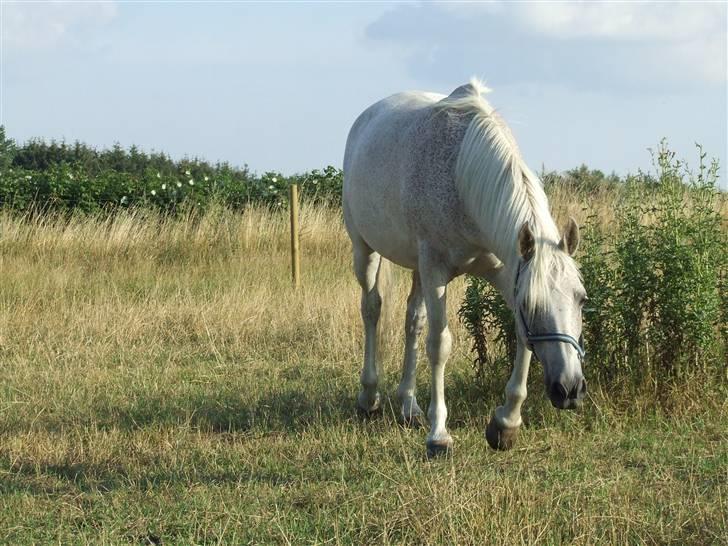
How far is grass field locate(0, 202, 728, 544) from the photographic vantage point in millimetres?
4188

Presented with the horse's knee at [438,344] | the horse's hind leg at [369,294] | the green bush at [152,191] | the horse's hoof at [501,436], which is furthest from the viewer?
the green bush at [152,191]

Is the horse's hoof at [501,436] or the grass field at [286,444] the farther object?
the horse's hoof at [501,436]

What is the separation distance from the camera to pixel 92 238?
50.7ft

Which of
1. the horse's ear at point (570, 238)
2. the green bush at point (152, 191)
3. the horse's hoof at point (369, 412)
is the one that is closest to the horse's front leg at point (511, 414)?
the horse's ear at point (570, 238)

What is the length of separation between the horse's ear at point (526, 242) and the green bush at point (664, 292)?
1.53 metres

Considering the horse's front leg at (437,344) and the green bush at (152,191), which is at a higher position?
the green bush at (152,191)

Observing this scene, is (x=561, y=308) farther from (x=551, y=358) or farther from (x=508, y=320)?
(x=508, y=320)

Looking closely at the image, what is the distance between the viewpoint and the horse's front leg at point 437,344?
219 inches

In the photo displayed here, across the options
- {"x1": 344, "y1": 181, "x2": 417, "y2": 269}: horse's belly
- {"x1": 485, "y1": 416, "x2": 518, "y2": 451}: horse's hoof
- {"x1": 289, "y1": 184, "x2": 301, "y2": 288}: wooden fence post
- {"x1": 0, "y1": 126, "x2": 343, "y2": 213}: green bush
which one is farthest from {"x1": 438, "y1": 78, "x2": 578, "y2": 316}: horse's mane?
{"x1": 0, "y1": 126, "x2": 343, "y2": 213}: green bush

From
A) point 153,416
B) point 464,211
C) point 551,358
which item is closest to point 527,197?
point 464,211

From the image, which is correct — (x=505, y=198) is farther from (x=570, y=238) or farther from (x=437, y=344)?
(x=437, y=344)

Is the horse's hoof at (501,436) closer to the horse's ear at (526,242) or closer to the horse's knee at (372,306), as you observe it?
the horse's ear at (526,242)

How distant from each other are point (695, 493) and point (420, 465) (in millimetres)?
1451

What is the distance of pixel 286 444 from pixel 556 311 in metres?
2.04
